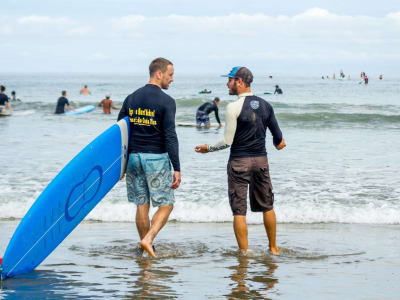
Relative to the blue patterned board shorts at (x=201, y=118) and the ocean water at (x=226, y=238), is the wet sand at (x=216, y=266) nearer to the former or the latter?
the ocean water at (x=226, y=238)

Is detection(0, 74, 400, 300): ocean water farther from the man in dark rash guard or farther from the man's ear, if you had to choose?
the man's ear

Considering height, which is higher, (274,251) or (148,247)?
(148,247)

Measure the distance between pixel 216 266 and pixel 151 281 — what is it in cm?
77

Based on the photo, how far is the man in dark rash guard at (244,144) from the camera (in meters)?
5.42

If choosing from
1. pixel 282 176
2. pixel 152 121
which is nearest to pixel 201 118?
pixel 282 176

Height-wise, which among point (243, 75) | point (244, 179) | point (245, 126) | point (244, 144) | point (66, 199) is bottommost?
point (66, 199)

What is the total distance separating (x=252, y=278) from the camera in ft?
15.6

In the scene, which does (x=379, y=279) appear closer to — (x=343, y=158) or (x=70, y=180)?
(x=70, y=180)

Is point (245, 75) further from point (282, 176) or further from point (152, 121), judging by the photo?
point (282, 176)

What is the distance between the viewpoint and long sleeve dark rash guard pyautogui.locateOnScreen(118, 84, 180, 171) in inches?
209

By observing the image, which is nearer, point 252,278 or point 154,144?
point 252,278

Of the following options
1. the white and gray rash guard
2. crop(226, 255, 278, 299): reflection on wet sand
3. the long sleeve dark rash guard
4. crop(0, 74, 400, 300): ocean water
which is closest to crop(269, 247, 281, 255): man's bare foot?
crop(0, 74, 400, 300): ocean water

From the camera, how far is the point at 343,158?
45.5ft

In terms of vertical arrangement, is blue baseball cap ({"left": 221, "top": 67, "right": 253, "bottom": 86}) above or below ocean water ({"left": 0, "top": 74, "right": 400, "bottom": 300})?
above
